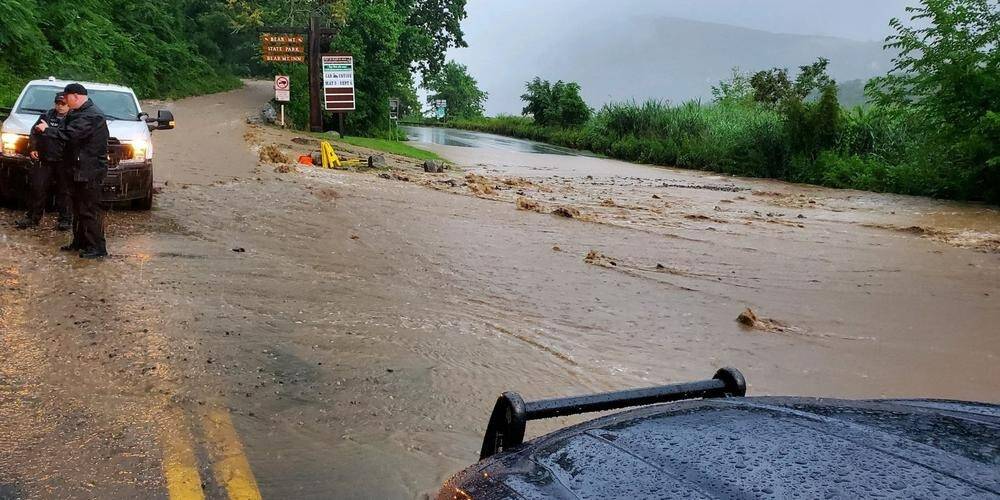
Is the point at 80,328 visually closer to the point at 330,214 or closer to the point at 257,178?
the point at 330,214

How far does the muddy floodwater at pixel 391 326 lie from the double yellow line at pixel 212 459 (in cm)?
1

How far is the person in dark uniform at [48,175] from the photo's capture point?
310 inches

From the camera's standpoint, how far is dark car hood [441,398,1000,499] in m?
1.44

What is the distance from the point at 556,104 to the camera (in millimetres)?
52750

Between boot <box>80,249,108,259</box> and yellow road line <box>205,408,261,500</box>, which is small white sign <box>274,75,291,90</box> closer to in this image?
boot <box>80,249,108,259</box>

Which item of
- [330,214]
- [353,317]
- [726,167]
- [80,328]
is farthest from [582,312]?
[726,167]

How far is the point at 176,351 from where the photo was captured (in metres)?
4.98

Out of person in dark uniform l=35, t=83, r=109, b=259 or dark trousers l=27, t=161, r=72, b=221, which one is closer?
person in dark uniform l=35, t=83, r=109, b=259

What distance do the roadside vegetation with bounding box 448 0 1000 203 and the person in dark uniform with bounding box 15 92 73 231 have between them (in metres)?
17.5

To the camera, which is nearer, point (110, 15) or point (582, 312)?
point (582, 312)

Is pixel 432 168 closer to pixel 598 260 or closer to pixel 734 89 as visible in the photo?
pixel 598 260

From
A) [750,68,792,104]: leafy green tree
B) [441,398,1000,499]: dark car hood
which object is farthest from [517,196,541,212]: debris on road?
[750,68,792,104]: leafy green tree

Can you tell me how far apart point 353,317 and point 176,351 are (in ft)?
5.16

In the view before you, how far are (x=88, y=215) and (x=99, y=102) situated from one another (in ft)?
11.1
